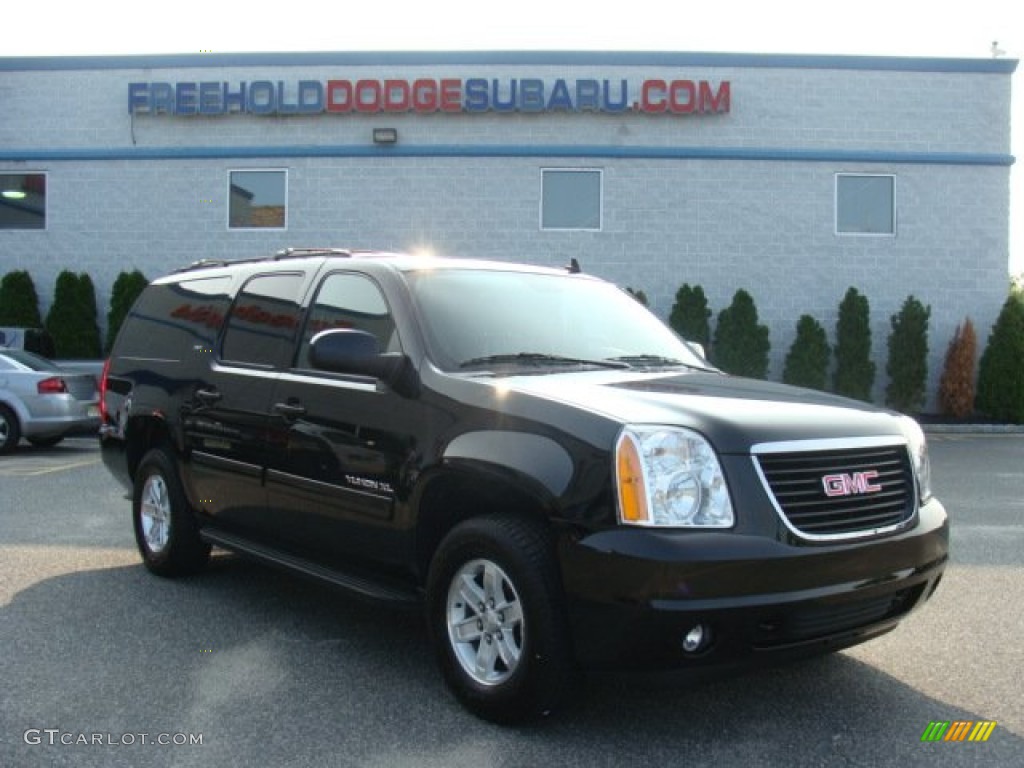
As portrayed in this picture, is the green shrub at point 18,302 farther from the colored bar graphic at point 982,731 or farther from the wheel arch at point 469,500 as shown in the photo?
the colored bar graphic at point 982,731

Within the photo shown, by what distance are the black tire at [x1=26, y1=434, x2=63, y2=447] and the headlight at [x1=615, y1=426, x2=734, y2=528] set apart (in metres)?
11.0

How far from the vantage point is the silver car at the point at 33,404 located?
1202cm

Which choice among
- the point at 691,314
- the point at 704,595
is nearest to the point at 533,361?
the point at 704,595

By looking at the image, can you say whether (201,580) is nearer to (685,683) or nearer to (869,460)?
(685,683)

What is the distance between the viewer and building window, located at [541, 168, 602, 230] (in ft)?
57.6

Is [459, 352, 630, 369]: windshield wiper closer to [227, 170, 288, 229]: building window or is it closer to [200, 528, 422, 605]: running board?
[200, 528, 422, 605]: running board

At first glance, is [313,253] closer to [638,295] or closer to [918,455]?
[918,455]

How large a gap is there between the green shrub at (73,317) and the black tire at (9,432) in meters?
5.90

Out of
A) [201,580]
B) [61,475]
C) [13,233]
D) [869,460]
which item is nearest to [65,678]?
[201,580]

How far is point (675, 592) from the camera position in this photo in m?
3.07

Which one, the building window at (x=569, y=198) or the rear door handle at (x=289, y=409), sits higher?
the building window at (x=569, y=198)

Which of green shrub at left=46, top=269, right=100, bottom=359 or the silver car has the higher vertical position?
green shrub at left=46, top=269, right=100, bottom=359

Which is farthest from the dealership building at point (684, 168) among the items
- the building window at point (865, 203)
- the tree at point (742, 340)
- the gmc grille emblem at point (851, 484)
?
the gmc grille emblem at point (851, 484)

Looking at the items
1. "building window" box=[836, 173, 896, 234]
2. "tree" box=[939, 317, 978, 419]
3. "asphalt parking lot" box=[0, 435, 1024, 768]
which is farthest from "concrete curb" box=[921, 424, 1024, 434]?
"asphalt parking lot" box=[0, 435, 1024, 768]
